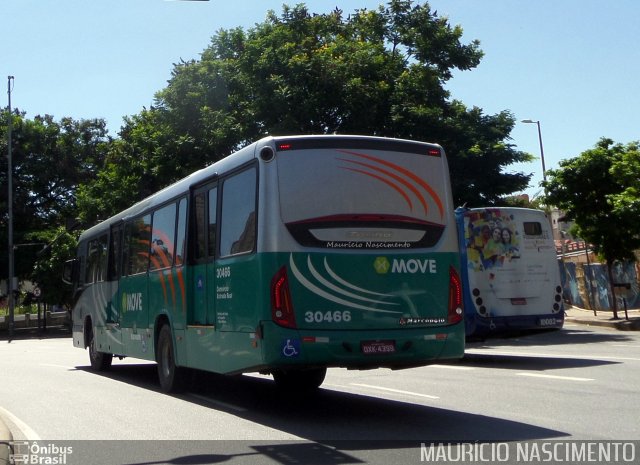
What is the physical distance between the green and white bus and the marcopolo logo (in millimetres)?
15

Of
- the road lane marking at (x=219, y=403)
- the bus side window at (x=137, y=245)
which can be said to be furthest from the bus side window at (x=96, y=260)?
the road lane marking at (x=219, y=403)

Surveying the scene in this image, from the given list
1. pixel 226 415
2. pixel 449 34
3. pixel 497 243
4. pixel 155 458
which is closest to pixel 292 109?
pixel 449 34

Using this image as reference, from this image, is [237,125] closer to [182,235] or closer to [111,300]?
[111,300]

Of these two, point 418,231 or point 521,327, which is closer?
point 418,231

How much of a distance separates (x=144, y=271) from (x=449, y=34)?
20321 mm

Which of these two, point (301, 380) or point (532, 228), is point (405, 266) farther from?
point (532, 228)

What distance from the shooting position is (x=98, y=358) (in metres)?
19.1

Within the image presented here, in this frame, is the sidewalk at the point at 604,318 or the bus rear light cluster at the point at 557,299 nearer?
the bus rear light cluster at the point at 557,299

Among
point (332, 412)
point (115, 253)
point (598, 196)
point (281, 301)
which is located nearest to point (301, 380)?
point (332, 412)

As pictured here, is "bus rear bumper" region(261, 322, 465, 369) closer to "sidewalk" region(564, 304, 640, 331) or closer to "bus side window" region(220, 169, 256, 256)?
"bus side window" region(220, 169, 256, 256)

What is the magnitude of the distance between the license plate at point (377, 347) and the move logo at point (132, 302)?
6333 millimetres

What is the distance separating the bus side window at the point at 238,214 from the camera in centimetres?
1027

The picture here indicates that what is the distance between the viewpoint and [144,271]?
1495 centimetres

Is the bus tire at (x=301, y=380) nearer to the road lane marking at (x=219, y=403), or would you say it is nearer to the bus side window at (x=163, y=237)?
the road lane marking at (x=219, y=403)
